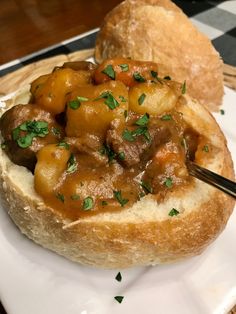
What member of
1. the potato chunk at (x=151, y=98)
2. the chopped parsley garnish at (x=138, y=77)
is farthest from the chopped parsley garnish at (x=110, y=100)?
the chopped parsley garnish at (x=138, y=77)

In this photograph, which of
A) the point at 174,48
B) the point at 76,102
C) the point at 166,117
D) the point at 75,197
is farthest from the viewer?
the point at 174,48

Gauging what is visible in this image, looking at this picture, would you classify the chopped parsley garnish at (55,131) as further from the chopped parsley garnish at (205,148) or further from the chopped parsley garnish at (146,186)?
the chopped parsley garnish at (205,148)

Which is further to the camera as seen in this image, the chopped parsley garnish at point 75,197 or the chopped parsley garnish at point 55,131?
the chopped parsley garnish at point 55,131

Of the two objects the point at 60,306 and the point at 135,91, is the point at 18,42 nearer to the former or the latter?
the point at 135,91

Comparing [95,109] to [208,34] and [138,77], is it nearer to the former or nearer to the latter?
[138,77]

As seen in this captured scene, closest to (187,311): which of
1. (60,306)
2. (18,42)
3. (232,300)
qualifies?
(232,300)

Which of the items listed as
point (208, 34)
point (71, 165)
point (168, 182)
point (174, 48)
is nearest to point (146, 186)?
point (168, 182)

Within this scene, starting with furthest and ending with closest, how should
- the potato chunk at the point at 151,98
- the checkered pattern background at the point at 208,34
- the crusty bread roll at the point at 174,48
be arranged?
the checkered pattern background at the point at 208,34, the crusty bread roll at the point at 174,48, the potato chunk at the point at 151,98
